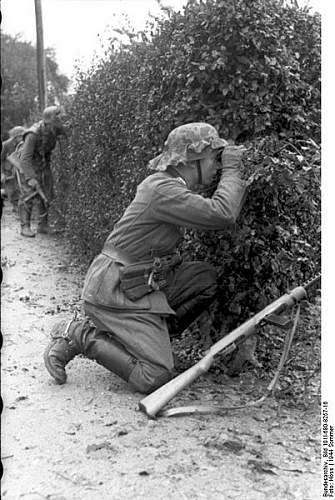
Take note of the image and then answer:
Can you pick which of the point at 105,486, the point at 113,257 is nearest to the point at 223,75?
the point at 113,257

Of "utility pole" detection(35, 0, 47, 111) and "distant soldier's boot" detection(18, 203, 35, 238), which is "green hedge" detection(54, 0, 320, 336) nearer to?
"distant soldier's boot" detection(18, 203, 35, 238)

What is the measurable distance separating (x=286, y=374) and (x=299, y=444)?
895 millimetres

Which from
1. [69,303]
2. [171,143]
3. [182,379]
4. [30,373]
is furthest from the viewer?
[69,303]

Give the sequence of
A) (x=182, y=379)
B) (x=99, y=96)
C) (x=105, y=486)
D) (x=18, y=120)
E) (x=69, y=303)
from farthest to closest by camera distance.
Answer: (x=18, y=120) < (x=99, y=96) < (x=69, y=303) < (x=182, y=379) < (x=105, y=486)

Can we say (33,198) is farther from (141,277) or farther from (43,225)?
(141,277)

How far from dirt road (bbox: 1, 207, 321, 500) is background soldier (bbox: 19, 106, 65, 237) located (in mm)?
5750

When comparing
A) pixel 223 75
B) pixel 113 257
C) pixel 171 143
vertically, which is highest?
pixel 223 75

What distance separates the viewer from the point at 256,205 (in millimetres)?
4039

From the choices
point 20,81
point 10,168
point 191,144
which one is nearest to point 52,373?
point 191,144

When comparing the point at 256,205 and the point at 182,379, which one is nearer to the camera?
the point at 182,379

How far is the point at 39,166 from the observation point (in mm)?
10641

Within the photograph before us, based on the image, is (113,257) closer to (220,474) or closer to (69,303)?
(220,474)

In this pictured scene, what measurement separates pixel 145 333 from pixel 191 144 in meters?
1.16

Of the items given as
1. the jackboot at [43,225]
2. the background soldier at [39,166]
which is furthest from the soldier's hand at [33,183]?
the jackboot at [43,225]
